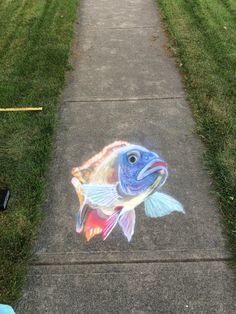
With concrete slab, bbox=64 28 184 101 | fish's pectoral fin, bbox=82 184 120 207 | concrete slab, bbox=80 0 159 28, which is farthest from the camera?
concrete slab, bbox=80 0 159 28

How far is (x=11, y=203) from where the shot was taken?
127 inches

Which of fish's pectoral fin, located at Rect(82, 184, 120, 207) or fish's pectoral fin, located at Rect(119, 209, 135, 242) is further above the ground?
fish's pectoral fin, located at Rect(119, 209, 135, 242)

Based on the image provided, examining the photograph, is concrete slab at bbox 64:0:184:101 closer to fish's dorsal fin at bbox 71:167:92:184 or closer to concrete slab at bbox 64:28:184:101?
concrete slab at bbox 64:28:184:101

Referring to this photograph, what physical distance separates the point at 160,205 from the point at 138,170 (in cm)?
46

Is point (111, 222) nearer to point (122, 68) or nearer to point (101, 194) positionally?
point (101, 194)

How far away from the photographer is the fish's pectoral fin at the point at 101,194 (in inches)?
127

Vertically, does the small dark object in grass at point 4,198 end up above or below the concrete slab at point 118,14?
above

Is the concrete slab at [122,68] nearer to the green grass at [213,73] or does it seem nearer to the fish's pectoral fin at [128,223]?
the green grass at [213,73]

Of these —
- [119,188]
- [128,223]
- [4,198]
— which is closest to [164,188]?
[119,188]

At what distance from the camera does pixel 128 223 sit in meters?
3.05

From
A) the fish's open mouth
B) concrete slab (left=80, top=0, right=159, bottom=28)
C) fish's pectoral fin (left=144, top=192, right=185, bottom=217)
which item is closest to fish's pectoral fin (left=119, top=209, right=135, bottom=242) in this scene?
fish's pectoral fin (left=144, top=192, right=185, bottom=217)

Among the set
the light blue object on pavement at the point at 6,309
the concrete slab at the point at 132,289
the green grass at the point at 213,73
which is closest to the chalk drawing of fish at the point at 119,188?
the concrete slab at the point at 132,289

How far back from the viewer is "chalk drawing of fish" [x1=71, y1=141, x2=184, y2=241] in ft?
10.1

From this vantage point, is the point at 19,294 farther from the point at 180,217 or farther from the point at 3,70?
the point at 3,70
